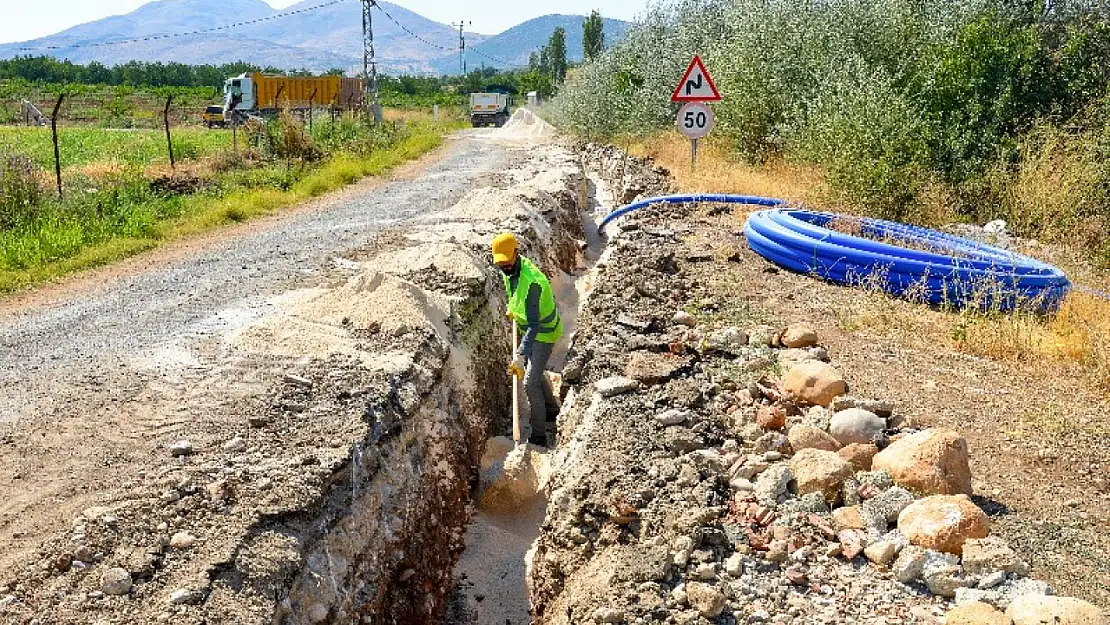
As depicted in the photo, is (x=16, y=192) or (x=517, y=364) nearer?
(x=517, y=364)

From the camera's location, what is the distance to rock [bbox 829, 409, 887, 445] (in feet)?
14.9

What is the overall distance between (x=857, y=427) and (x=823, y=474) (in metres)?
0.55

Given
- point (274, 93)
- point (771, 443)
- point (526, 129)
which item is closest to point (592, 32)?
point (526, 129)

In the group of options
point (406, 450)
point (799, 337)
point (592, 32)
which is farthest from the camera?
point (592, 32)

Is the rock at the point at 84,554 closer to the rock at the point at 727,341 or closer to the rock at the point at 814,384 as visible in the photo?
the rock at the point at 814,384

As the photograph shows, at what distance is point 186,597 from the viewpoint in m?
3.72

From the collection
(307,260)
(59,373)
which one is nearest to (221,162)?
(307,260)

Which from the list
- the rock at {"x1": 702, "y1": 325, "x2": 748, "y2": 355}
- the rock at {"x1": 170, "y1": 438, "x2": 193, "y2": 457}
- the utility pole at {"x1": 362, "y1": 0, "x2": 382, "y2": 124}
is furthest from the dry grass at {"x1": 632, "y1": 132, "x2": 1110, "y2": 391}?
the utility pole at {"x1": 362, "y1": 0, "x2": 382, "y2": 124}

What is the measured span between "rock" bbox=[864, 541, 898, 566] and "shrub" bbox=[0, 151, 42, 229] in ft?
37.8

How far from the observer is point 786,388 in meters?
5.23

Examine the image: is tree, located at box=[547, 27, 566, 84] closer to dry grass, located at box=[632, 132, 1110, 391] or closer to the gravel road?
the gravel road

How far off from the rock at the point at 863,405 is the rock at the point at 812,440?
12.7 inches

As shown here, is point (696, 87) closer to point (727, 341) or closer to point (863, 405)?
point (727, 341)

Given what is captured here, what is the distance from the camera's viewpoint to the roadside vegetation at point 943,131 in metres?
6.95
